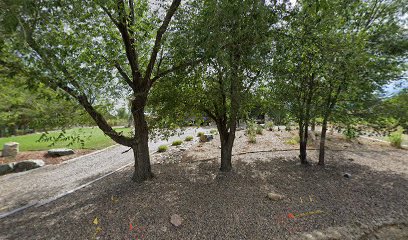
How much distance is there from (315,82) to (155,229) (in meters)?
5.04

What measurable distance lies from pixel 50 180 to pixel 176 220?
196 inches

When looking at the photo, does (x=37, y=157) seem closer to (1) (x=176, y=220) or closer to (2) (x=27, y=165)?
(2) (x=27, y=165)

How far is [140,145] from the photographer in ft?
13.5

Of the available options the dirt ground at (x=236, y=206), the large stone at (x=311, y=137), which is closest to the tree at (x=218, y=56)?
the dirt ground at (x=236, y=206)

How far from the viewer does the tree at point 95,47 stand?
2.33 meters

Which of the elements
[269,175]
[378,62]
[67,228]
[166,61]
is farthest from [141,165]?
[378,62]

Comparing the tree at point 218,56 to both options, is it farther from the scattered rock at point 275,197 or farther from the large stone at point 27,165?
Answer: the large stone at point 27,165

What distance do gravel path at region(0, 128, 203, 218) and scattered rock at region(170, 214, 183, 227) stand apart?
2.62 m

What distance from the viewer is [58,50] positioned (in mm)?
2666

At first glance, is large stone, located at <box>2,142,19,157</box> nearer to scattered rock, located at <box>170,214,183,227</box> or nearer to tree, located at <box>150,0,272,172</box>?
tree, located at <box>150,0,272,172</box>

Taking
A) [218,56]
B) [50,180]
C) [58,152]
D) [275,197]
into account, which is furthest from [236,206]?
[58,152]

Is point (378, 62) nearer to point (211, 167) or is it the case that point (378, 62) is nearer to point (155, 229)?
point (211, 167)

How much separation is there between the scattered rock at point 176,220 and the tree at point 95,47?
5.57ft

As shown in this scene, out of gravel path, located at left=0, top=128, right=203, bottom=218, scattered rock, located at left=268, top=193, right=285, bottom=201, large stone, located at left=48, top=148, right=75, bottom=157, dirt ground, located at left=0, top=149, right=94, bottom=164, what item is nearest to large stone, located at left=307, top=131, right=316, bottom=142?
scattered rock, located at left=268, top=193, right=285, bottom=201
